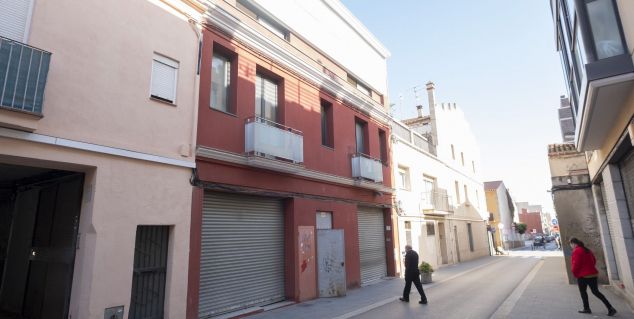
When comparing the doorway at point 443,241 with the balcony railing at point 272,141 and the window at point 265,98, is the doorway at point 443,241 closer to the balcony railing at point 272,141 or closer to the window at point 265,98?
the balcony railing at point 272,141

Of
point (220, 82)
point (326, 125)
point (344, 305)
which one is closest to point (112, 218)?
point (220, 82)

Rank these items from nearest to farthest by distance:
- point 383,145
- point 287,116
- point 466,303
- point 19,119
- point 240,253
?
point 19,119, point 240,253, point 466,303, point 287,116, point 383,145

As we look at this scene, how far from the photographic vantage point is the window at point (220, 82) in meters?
9.24

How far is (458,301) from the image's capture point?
10.1m

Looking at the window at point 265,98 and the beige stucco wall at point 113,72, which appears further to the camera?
the window at point 265,98

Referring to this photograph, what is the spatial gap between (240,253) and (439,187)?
15.4m

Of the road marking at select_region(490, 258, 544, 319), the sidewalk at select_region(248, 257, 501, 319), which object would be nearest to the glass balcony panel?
the road marking at select_region(490, 258, 544, 319)

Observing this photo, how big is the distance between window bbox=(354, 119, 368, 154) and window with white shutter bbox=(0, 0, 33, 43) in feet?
36.5

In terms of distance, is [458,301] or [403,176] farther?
[403,176]

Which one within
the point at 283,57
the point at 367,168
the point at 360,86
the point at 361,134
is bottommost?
the point at 367,168

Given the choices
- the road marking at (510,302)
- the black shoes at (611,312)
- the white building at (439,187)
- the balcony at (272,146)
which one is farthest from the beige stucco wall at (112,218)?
the white building at (439,187)

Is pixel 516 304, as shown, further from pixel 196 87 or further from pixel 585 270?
pixel 196 87

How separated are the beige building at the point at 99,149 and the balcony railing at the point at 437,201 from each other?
1436 centimetres

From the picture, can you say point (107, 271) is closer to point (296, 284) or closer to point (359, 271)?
point (296, 284)
